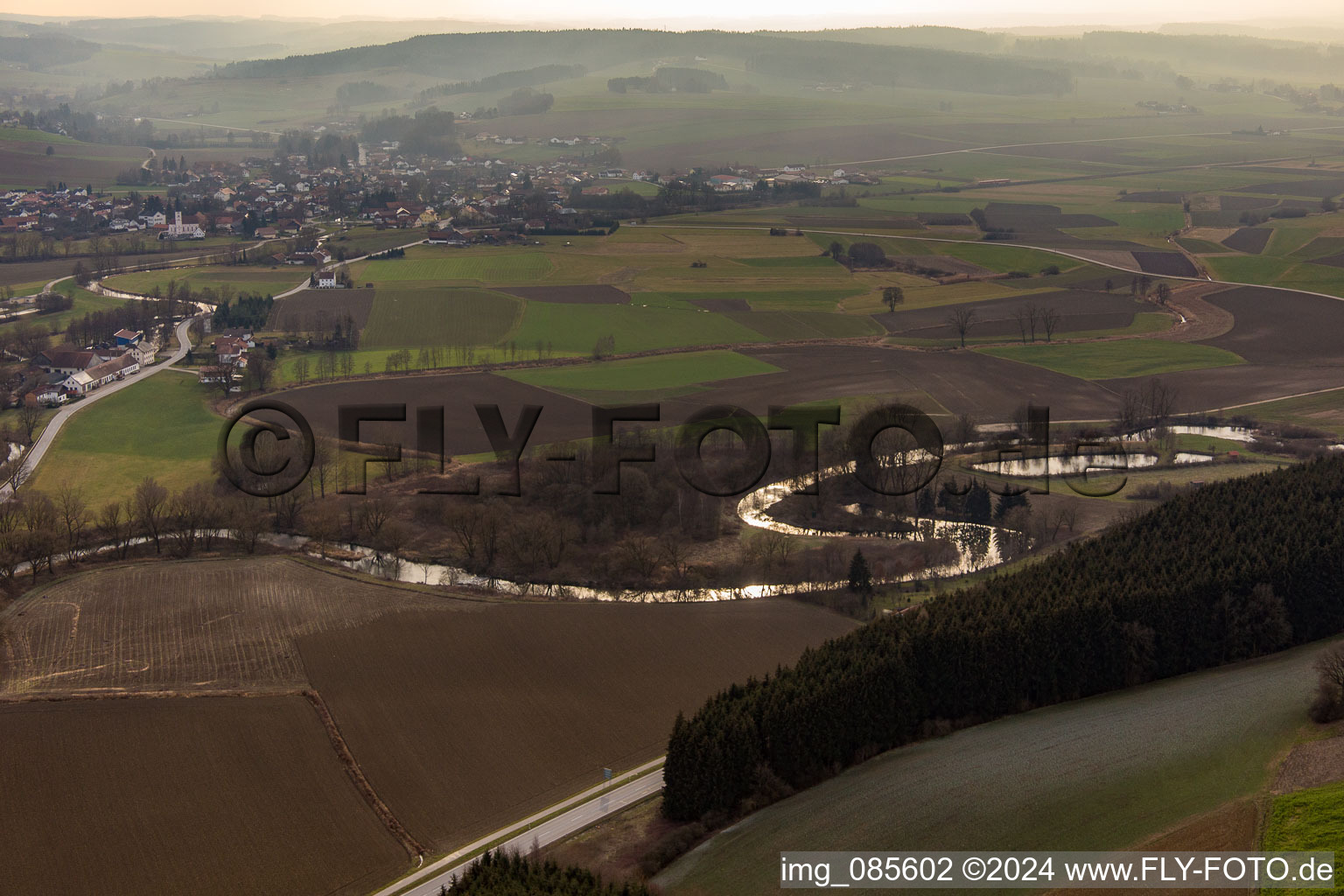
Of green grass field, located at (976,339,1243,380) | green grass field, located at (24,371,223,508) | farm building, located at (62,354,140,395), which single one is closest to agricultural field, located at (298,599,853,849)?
green grass field, located at (24,371,223,508)

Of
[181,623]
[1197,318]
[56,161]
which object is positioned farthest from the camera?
[56,161]

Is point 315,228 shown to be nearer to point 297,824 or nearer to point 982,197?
point 982,197

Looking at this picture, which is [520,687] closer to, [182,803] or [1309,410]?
[182,803]

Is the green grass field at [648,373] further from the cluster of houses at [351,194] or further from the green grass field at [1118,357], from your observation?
the cluster of houses at [351,194]

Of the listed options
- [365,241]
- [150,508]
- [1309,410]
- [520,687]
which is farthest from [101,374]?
[1309,410]

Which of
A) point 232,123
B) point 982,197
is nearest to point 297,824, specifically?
point 982,197

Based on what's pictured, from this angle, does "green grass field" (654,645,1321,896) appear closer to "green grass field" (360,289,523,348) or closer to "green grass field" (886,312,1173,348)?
"green grass field" (886,312,1173,348)
